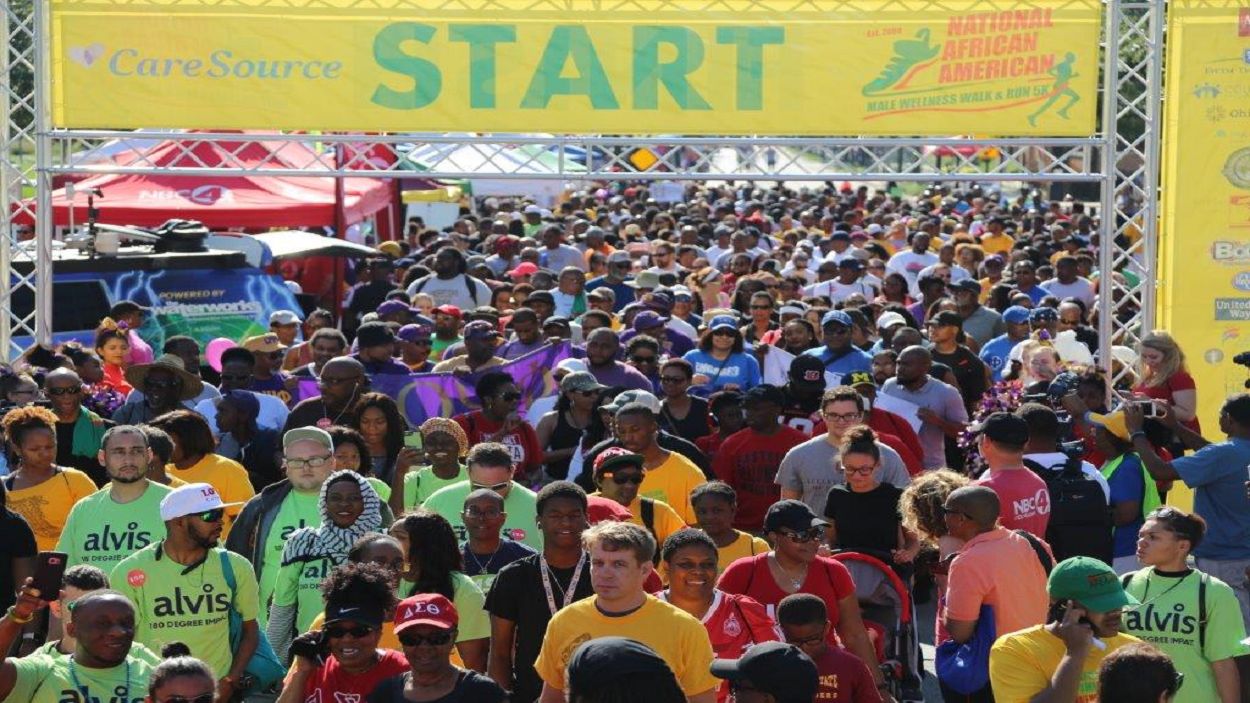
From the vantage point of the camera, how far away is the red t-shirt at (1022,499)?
8.00 metres

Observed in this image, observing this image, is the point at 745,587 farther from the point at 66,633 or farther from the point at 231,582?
the point at 66,633

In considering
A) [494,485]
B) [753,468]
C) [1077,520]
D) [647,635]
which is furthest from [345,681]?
[753,468]

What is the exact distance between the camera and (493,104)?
13.4 metres

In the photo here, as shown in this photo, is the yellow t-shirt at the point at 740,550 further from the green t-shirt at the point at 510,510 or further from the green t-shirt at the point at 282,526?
the green t-shirt at the point at 282,526

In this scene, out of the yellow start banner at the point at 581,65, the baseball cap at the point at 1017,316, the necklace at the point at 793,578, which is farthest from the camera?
the baseball cap at the point at 1017,316

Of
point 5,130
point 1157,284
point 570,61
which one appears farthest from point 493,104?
point 1157,284

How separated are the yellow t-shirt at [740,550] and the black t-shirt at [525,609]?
106 cm

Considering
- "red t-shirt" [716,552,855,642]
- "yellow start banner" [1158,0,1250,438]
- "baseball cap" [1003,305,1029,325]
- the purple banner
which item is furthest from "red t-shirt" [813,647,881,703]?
"baseball cap" [1003,305,1029,325]

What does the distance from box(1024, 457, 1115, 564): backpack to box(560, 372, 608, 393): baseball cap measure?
3042 millimetres

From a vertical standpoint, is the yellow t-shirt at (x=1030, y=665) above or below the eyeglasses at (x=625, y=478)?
below

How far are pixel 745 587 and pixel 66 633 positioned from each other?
2.49 m

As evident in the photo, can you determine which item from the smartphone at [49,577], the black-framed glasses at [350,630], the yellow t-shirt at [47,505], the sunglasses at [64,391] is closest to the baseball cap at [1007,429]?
the black-framed glasses at [350,630]

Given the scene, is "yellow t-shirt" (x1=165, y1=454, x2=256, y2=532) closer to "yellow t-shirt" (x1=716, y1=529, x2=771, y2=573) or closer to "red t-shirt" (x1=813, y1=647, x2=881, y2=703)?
"yellow t-shirt" (x1=716, y1=529, x2=771, y2=573)

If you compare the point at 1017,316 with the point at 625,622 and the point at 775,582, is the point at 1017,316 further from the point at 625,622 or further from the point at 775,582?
the point at 625,622
